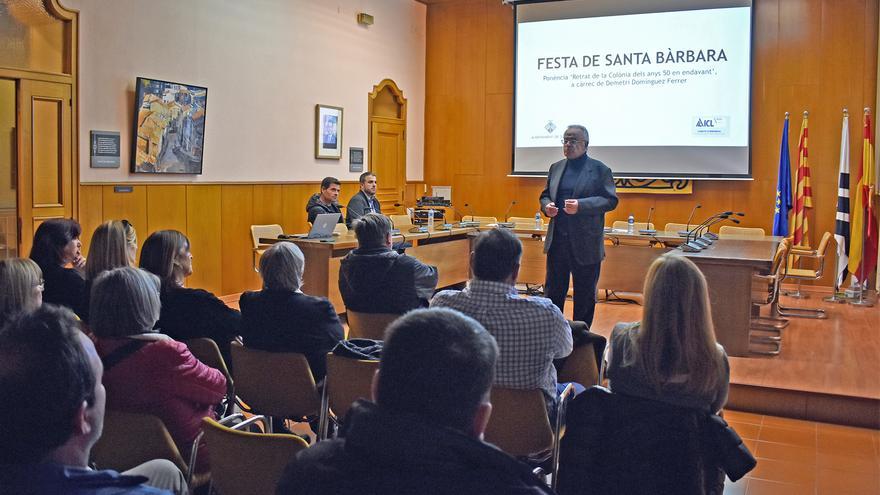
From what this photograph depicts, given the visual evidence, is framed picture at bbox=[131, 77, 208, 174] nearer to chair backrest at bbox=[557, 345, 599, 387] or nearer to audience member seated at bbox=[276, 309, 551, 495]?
chair backrest at bbox=[557, 345, 599, 387]

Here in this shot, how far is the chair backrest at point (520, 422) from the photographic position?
2.78 meters

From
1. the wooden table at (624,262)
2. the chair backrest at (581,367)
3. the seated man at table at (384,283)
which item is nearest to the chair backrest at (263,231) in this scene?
the wooden table at (624,262)

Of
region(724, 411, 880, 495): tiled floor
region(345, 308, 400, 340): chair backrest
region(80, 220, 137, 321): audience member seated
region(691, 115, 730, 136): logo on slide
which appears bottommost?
region(724, 411, 880, 495): tiled floor

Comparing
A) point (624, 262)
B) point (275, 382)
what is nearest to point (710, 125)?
point (624, 262)

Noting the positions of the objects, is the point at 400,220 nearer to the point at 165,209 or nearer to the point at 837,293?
the point at 165,209

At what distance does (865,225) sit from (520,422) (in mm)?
7259

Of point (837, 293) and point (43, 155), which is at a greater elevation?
point (43, 155)

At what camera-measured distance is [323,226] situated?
722cm

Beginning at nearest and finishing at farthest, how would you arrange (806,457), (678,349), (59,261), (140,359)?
(678,349), (140,359), (59,261), (806,457)

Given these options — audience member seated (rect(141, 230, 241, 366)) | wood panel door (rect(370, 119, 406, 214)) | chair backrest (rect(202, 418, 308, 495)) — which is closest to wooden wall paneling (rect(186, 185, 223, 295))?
wood panel door (rect(370, 119, 406, 214))

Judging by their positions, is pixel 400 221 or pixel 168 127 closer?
pixel 168 127

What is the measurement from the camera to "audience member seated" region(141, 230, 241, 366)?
3.25 meters

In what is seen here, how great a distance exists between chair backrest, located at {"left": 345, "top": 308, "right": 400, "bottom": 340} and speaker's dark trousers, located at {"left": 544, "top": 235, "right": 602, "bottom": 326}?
1.71 metres

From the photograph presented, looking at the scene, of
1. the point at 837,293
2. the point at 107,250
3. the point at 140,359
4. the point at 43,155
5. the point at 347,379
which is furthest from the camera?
the point at 837,293
